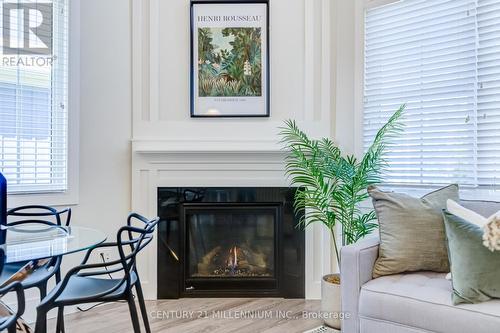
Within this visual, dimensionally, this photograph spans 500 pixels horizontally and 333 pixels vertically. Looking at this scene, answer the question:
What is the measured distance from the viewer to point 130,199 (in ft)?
10.6

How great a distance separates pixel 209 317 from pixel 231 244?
2.29 ft

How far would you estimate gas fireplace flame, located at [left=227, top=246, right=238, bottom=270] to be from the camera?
10.9 ft

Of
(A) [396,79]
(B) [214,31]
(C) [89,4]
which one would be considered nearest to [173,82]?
(B) [214,31]

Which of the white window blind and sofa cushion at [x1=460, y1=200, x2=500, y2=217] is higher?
the white window blind

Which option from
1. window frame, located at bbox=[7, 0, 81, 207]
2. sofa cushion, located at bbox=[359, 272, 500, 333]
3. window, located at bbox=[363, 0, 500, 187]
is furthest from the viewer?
window frame, located at bbox=[7, 0, 81, 207]

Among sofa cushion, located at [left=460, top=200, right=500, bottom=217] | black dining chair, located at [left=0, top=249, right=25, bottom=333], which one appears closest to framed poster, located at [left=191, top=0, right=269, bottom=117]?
sofa cushion, located at [left=460, top=200, right=500, bottom=217]

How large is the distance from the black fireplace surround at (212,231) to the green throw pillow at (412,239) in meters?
1.06

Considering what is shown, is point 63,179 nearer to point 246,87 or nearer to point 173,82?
point 173,82

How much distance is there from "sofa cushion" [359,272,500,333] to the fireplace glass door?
1300mm

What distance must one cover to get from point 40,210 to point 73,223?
0.26m

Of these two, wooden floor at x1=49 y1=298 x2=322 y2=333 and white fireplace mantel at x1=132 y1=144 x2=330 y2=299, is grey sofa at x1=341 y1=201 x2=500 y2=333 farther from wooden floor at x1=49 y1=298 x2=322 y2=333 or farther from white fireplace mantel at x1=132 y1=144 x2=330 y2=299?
white fireplace mantel at x1=132 y1=144 x2=330 y2=299

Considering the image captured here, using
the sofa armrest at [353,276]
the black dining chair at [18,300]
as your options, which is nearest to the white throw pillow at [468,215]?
the sofa armrest at [353,276]

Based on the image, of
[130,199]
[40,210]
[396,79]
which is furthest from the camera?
[130,199]

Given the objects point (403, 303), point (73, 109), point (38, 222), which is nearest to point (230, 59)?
point (73, 109)
